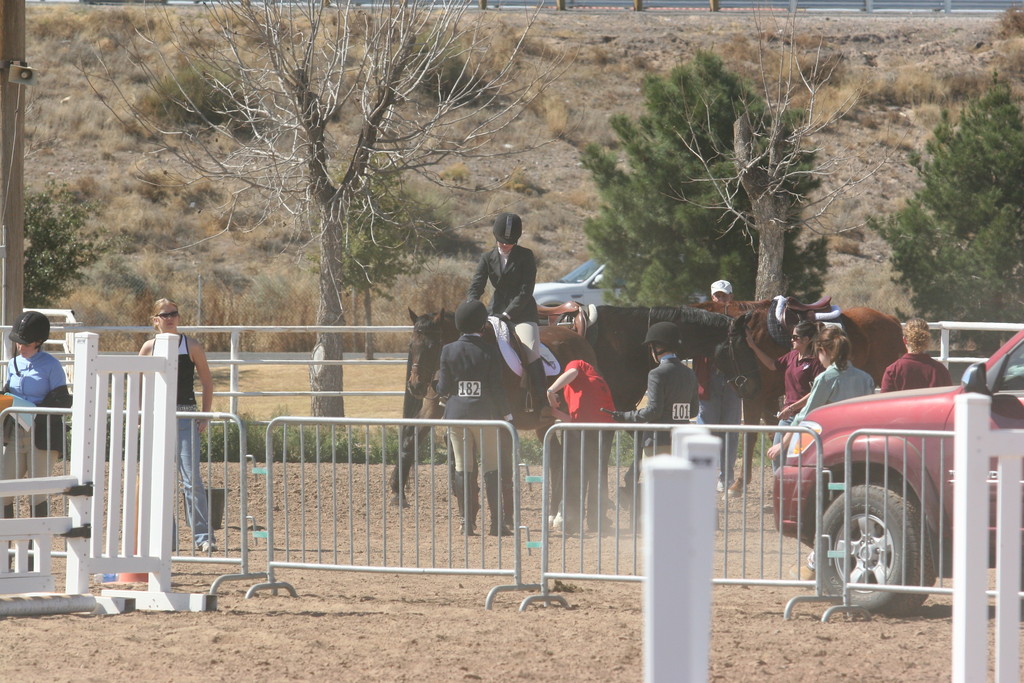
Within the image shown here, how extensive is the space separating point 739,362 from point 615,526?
268cm

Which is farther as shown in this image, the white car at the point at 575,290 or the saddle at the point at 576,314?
the white car at the point at 575,290

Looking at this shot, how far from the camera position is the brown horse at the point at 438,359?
965cm

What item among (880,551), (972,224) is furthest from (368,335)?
(880,551)

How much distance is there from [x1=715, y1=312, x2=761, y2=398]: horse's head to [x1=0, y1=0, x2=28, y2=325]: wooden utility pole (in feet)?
20.7

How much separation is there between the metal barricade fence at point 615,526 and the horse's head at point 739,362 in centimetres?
88

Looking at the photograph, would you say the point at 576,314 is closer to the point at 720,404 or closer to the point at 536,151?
the point at 720,404

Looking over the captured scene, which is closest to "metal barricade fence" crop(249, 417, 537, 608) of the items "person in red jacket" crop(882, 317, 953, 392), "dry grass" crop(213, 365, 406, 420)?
"person in red jacket" crop(882, 317, 953, 392)

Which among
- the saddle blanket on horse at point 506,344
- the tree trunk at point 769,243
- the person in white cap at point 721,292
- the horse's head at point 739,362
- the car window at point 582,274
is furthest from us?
the car window at point 582,274

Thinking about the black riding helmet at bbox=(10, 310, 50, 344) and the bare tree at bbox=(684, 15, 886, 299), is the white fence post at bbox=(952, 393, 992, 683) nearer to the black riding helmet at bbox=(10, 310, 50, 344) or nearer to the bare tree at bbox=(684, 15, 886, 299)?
the black riding helmet at bbox=(10, 310, 50, 344)

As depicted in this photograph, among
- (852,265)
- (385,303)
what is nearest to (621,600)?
(385,303)

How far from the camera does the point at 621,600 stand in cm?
701

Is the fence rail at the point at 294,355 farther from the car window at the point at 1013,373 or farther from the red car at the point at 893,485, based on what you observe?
the red car at the point at 893,485

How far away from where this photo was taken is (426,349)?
988cm

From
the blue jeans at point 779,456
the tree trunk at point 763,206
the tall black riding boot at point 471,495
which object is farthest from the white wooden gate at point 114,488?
the tree trunk at point 763,206
